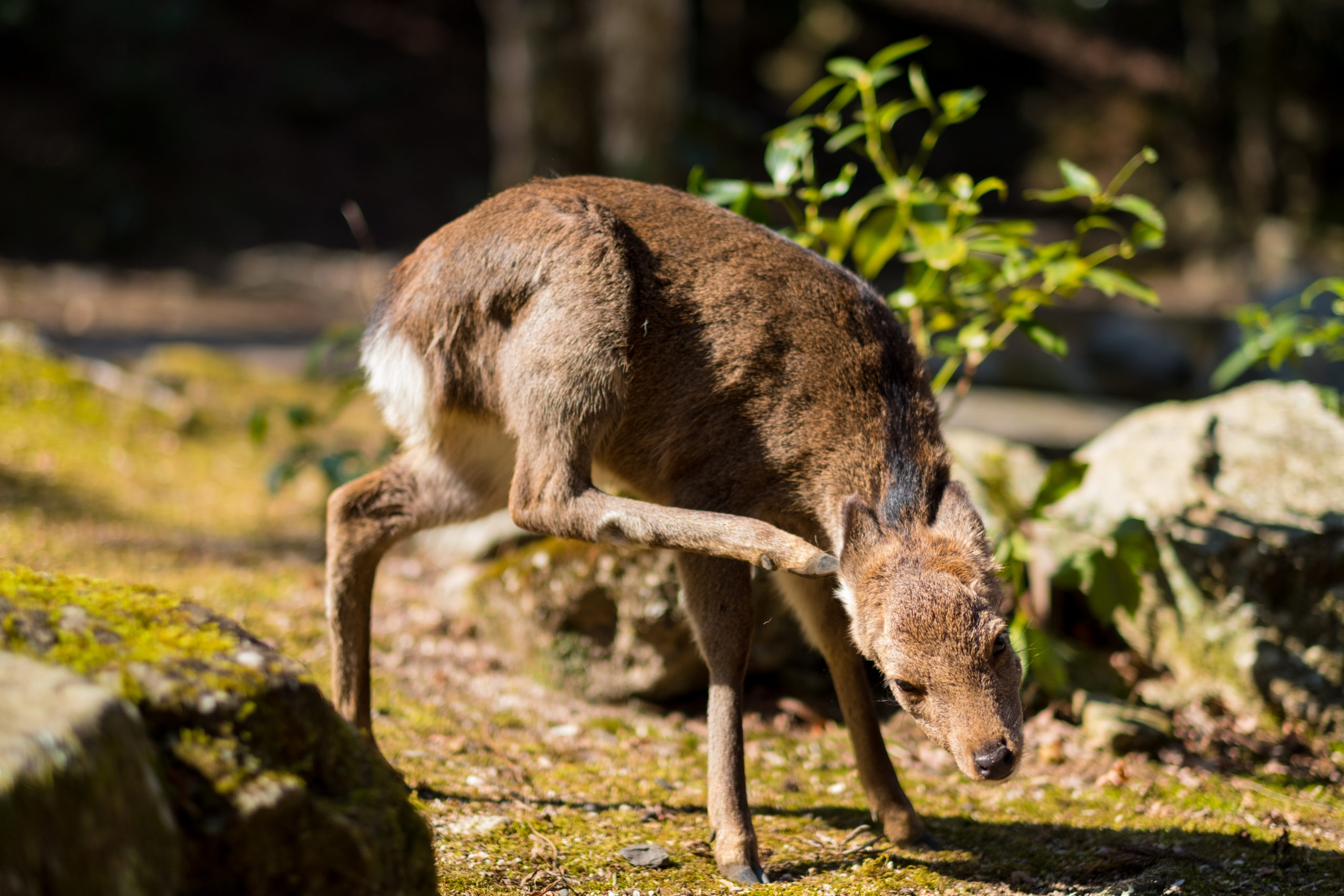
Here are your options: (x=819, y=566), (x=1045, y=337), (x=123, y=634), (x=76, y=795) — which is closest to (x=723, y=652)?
(x=819, y=566)

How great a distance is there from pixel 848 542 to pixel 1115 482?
250 cm

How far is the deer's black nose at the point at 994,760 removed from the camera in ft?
10.2

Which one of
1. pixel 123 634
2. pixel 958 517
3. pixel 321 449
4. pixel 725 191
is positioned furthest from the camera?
pixel 321 449

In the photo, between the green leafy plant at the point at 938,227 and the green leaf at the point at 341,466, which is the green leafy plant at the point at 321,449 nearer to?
the green leaf at the point at 341,466

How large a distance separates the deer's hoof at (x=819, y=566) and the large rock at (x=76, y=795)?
5.58 ft

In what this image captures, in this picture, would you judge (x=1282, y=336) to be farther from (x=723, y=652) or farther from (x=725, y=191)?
(x=723, y=652)

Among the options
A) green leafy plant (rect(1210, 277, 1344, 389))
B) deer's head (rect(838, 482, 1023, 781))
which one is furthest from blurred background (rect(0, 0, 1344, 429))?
deer's head (rect(838, 482, 1023, 781))

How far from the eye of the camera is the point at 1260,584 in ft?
16.3

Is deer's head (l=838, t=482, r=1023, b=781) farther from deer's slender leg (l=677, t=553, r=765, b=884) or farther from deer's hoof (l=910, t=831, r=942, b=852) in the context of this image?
deer's hoof (l=910, t=831, r=942, b=852)

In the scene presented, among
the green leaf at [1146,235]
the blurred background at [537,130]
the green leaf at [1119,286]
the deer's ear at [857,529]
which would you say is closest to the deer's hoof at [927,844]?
the deer's ear at [857,529]

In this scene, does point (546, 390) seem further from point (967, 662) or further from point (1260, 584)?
point (1260, 584)

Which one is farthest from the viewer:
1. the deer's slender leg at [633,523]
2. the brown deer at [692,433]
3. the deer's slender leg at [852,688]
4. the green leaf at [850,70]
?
the green leaf at [850,70]

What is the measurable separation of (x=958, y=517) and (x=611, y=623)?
74.2 inches

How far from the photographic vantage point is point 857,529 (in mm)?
3512
